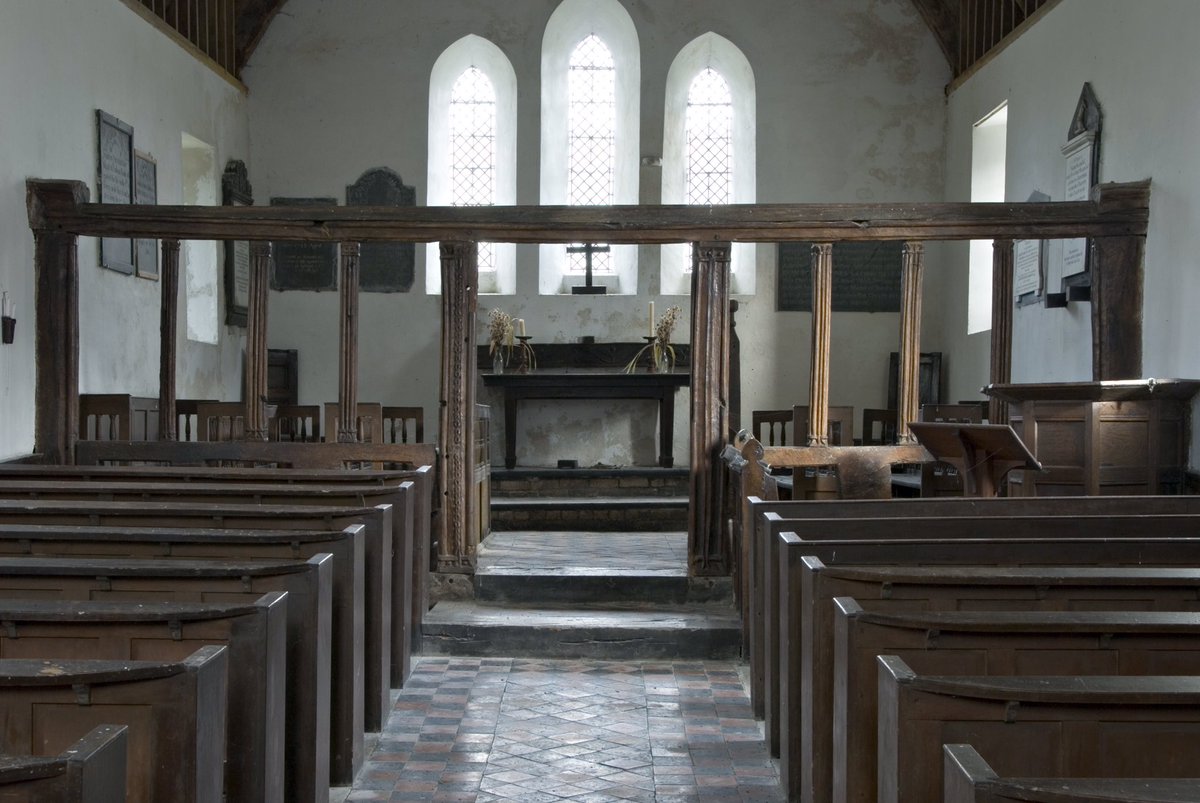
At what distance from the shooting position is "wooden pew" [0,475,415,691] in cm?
479

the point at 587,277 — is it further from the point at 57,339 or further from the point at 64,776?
the point at 64,776

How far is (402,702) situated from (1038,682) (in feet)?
10.9

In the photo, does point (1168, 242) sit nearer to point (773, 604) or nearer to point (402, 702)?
point (773, 604)

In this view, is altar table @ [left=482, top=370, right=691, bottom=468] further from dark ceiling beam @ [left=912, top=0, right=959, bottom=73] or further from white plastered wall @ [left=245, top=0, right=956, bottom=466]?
dark ceiling beam @ [left=912, top=0, right=959, bottom=73]

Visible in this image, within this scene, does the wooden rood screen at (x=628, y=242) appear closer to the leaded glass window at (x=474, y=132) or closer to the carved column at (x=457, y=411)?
the carved column at (x=457, y=411)

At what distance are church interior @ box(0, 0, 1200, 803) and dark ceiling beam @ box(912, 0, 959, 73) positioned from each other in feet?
0.13

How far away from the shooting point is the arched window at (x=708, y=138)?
12344 mm

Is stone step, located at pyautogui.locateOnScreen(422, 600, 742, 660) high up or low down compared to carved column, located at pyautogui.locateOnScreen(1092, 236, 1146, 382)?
down

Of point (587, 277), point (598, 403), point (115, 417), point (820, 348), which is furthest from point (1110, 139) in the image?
point (115, 417)

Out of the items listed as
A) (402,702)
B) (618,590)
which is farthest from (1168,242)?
(402,702)

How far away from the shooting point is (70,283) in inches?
262

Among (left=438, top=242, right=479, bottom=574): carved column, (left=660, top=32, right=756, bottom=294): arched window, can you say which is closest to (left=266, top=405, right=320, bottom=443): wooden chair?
(left=438, top=242, right=479, bottom=574): carved column

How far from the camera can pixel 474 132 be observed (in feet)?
41.5

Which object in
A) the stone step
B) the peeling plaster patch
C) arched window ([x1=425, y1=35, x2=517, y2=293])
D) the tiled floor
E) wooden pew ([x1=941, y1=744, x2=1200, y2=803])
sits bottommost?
the tiled floor
